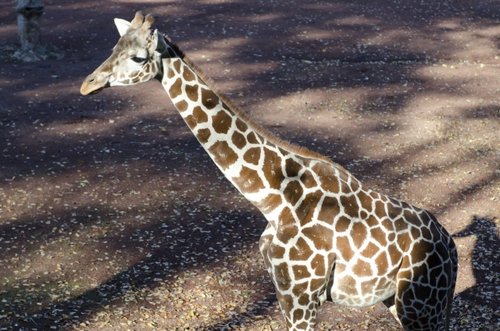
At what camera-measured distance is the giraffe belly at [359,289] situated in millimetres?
4742

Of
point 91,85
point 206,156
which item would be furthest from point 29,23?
point 91,85

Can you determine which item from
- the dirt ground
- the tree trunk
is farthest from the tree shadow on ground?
the tree trunk

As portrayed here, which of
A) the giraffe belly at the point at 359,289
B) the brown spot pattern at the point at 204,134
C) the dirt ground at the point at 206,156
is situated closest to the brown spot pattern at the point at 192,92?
the brown spot pattern at the point at 204,134

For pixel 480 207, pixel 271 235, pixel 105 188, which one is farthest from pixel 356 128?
pixel 271 235

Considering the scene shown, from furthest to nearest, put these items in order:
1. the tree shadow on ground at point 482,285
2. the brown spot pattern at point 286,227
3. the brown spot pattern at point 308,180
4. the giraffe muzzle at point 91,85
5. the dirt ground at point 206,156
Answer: the dirt ground at point 206,156
the tree shadow on ground at point 482,285
the brown spot pattern at point 308,180
the brown spot pattern at point 286,227
the giraffe muzzle at point 91,85

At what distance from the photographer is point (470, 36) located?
1602cm

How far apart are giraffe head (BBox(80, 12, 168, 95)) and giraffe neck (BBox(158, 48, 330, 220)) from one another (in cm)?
21

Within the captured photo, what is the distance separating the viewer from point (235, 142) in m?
4.66

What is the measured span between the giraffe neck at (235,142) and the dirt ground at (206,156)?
2212mm

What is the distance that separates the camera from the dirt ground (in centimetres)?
671

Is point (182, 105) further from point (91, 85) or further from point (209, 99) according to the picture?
point (91, 85)

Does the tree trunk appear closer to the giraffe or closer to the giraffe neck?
the giraffe

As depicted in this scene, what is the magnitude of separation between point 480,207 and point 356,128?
3009 mm

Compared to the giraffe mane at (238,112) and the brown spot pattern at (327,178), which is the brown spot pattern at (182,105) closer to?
the giraffe mane at (238,112)
